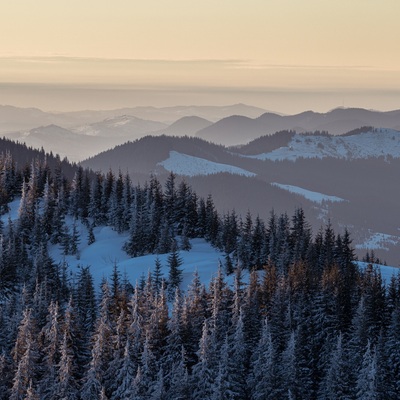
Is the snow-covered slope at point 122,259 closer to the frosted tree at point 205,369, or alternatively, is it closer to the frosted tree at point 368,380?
the frosted tree at point 205,369

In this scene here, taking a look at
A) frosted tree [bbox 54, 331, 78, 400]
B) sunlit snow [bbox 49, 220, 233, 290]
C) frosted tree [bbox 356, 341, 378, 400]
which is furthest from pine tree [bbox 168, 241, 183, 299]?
frosted tree [bbox 356, 341, 378, 400]

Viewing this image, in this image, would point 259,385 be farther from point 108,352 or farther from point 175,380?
point 108,352

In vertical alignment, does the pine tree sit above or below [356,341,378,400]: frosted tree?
below

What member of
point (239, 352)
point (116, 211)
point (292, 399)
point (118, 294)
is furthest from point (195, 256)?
point (292, 399)

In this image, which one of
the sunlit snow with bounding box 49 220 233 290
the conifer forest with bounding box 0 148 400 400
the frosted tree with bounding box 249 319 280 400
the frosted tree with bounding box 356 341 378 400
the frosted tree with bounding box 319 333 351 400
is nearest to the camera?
the frosted tree with bounding box 356 341 378 400

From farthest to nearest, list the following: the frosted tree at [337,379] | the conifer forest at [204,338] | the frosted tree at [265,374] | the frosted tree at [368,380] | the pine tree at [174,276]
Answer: the pine tree at [174,276] → the conifer forest at [204,338] → the frosted tree at [337,379] → the frosted tree at [265,374] → the frosted tree at [368,380]

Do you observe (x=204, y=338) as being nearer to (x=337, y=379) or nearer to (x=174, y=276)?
(x=337, y=379)

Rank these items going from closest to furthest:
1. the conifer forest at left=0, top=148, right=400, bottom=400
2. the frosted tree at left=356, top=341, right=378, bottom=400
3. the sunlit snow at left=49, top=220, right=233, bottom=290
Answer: the frosted tree at left=356, top=341, right=378, bottom=400
the conifer forest at left=0, top=148, right=400, bottom=400
the sunlit snow at left=49, top=220, right=233, bottom=290

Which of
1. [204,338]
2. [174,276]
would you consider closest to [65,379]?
[204,338]

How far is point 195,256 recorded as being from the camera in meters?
109

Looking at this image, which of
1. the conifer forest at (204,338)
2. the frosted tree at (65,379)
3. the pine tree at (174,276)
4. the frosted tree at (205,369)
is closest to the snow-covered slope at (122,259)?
the pine tree at (174,276)

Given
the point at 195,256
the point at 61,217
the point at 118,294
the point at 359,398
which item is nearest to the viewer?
the point at 359,398

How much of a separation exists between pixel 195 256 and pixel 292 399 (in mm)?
51646

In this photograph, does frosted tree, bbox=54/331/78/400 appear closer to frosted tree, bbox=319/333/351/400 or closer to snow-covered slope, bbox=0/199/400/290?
frosted tree, bbox=319/333/351/400
